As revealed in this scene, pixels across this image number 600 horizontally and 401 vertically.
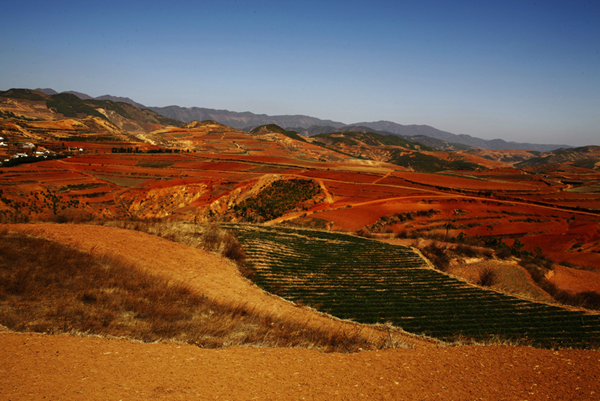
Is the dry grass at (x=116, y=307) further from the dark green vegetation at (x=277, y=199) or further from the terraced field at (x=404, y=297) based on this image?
the dark green vegetation at (x=277, y=199)

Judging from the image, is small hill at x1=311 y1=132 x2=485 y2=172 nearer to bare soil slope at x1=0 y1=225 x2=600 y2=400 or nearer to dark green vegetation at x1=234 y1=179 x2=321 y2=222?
dark green vegetation at x1=234 y1=179 x2=321 y2=222

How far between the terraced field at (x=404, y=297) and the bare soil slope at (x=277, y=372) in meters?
2.94

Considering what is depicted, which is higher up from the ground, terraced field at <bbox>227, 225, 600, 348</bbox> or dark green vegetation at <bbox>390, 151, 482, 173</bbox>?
dark green vegetation at <bbox>390, 151, 482, 173</bbox>

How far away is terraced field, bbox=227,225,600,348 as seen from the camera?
1168 centimetres

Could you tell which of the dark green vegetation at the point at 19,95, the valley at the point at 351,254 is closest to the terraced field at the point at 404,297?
the valley at the point at 351,254

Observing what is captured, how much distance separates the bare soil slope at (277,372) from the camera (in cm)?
490

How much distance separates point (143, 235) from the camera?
48.3 feet

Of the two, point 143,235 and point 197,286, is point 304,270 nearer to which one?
point 197,286

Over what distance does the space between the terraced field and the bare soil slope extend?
2936 mm

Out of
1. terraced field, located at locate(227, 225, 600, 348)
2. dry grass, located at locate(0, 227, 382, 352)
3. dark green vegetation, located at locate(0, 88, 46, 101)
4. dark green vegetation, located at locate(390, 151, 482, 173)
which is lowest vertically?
terraced field, located at locate(227, 225, 600, 348)

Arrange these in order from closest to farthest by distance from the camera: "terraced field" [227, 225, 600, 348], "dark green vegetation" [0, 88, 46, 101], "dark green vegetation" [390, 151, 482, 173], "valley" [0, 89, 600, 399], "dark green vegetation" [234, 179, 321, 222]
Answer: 1. "valley" [0, 89, 600, 399]
2. "terraced field" [227, 225, 600, 348]
3. "dark green vegetation" [234, 179, 321, 222]
4. "dark green vegetation" [390, 151, 482, 173]
5. "dark green vegetation" [0, 88, 46, 101]

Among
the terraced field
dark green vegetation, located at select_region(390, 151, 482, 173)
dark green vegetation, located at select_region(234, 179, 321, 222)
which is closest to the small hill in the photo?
dark green vegetation, located at select_region(390, 151, 482, 173)

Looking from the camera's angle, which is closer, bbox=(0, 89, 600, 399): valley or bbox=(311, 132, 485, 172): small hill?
bbox=(0, 89, 600, 399): valley

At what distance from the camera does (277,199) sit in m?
46.1
